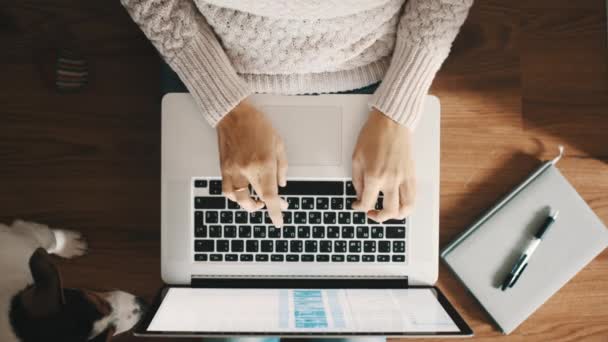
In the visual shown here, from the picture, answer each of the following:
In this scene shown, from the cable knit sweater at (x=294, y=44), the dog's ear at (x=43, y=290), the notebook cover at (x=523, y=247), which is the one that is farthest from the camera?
the notebook cover at (x=523, y=247)

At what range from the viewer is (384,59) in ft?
2.22

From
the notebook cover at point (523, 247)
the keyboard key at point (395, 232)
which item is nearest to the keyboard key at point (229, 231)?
the keyboard key at point (395, 232)

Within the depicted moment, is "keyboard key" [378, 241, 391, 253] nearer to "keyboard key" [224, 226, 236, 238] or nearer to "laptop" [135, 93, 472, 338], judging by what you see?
"laptop" [135, 93, 472, 338]

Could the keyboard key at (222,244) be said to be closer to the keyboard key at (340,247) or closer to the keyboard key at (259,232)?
the keyboard key at (259,232)

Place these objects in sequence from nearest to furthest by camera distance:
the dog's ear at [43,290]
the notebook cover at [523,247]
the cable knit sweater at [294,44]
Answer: the cable knit sweater at [294,44]
the dog's ear at [43,290]
the notebook cover at [523,247]

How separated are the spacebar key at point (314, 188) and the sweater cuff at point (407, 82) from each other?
12cm

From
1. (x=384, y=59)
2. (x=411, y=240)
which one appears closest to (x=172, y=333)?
(x=411, y=240)

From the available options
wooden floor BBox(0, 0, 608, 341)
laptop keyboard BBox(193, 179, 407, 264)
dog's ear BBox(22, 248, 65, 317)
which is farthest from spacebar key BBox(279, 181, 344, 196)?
dog's ear BBox(22, 248, 65, 317)

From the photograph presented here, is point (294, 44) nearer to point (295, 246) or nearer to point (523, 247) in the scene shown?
point (295, 246)

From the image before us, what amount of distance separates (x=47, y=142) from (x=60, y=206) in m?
0.10

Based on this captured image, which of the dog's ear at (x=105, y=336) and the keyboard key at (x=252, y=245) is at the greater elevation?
the keyboard key at (x=252, y=245)

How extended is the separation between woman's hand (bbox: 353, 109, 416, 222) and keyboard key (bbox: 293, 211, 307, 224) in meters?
0.07

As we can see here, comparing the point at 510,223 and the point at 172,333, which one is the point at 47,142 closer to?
the point at 172,333

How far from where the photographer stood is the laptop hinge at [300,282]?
67 cm
